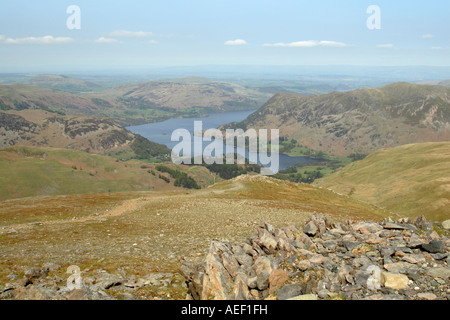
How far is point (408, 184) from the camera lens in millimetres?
132000

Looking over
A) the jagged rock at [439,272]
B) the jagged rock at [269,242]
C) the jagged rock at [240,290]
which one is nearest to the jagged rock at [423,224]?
the jagged rock at [439,272]

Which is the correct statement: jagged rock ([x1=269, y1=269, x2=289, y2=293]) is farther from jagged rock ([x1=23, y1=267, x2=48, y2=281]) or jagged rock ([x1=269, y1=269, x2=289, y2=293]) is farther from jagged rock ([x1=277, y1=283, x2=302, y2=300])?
jagged rock ([x1=23, y1=267, x2=48, y2=281])

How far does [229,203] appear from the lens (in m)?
49.1

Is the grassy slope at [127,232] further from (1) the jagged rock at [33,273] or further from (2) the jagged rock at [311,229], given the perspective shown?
(2) the jagged rock at [311,229]

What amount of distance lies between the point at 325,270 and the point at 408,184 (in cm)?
13733

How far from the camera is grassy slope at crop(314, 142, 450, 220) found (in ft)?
307

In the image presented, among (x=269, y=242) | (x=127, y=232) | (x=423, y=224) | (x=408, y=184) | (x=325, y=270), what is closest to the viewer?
(x=325, y=270)

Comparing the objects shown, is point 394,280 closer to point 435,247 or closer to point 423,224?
point 435,247

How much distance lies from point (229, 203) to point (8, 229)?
2899 cm

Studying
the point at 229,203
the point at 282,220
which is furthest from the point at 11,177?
the point at 282,220

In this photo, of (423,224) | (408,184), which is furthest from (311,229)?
(408,184)

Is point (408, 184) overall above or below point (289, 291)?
below
